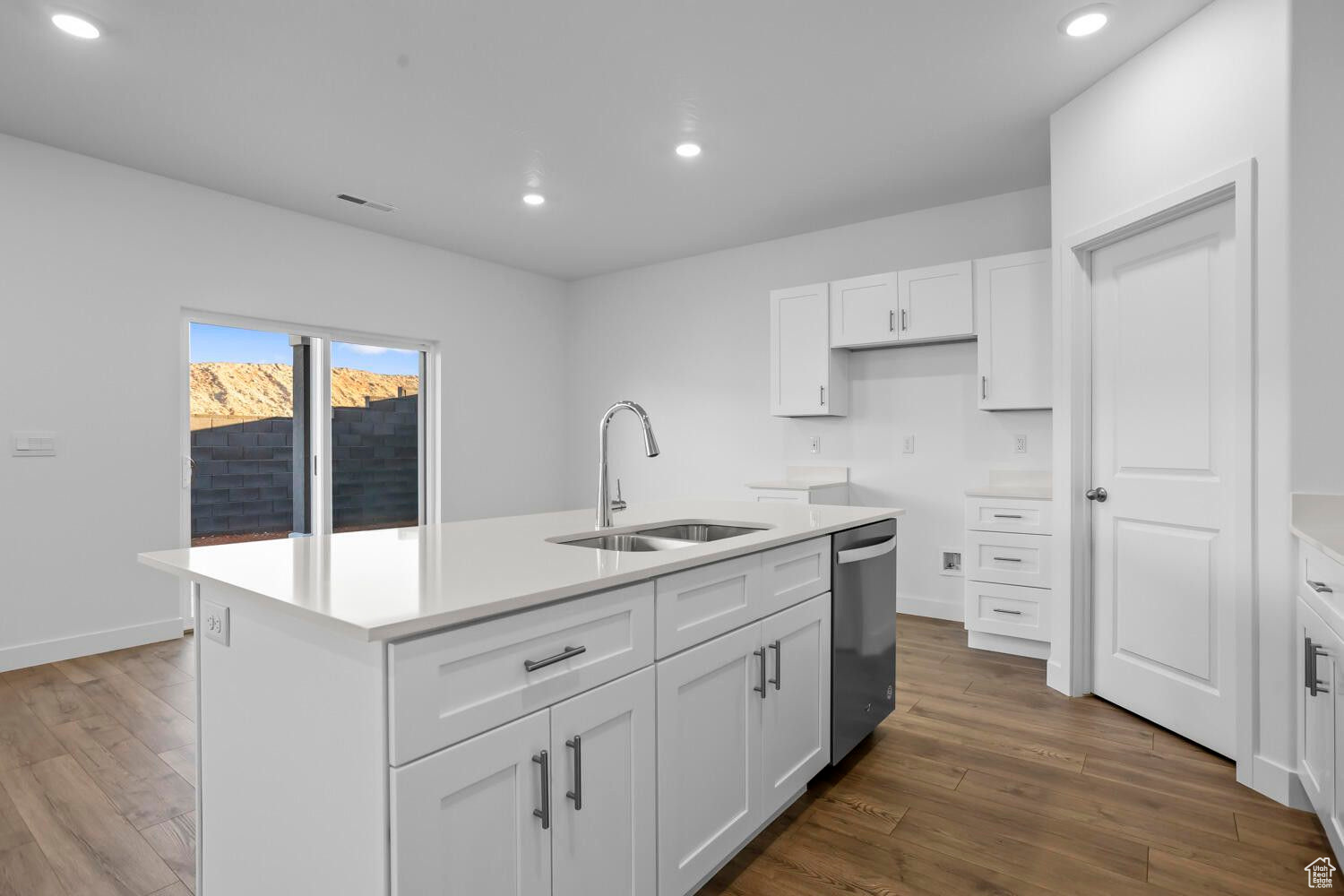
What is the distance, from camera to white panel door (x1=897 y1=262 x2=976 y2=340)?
3930 millimetres

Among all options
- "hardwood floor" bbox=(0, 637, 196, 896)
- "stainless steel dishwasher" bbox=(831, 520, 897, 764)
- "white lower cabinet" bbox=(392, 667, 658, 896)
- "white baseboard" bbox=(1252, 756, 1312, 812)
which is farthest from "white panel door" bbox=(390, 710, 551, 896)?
"white baseboard" bbox=(1252, 756, 1312, 812)

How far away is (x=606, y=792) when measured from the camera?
53.0 inches

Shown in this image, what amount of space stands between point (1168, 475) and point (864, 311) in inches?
81.3

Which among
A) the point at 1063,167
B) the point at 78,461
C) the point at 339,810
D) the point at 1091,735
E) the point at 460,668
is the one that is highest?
the point at 1063,167

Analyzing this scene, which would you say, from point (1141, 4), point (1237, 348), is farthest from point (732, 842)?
point (1141, 4)

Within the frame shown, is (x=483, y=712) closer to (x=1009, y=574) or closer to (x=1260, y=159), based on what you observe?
(x=1260, y=159)

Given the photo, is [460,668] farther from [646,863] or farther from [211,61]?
[211,61]

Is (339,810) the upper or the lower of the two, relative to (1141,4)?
lower

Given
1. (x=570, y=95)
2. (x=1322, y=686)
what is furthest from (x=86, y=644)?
(x=1322, y=686)

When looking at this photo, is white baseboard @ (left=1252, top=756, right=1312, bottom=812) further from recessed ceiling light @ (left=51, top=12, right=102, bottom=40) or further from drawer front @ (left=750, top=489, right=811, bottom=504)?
recessed ceiling light @ (left=51, top=12, right=102, bottom=40)

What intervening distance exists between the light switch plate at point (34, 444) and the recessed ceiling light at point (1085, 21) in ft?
16.3

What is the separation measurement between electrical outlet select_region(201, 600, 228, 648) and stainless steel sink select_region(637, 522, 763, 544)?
4.08 ft

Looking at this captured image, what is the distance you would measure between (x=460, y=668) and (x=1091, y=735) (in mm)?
2558

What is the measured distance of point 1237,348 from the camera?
226cm
